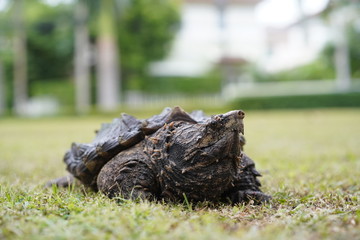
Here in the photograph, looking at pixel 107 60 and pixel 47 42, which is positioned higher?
pixel 47 42

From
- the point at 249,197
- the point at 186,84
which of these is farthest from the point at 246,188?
Result: the point at 186,84

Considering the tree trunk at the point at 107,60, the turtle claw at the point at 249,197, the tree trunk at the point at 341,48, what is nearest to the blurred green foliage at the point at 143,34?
the tree trunk at the point at 107,60

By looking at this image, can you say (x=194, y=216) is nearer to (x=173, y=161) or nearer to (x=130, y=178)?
(x=173, y=161)

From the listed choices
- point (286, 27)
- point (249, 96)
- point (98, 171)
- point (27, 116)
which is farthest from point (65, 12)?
point (286, 27)

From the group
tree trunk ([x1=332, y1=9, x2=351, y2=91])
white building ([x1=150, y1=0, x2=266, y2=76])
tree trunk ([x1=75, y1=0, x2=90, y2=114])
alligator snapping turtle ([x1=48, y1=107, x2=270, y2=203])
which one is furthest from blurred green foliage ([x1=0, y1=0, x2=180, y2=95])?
alligator snapping turtle ([x1=48, y1=107, x2=270, y2=203])

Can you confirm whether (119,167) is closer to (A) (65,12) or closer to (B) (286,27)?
(A) (65,12)
